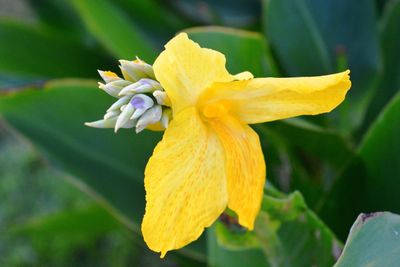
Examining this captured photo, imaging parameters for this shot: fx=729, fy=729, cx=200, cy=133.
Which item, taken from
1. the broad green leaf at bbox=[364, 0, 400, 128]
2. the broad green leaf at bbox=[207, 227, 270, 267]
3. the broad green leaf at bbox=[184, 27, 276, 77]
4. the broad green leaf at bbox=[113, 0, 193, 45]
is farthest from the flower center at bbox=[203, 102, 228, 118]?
the broad green leaf at bbox=[113, 0, 193, 45]

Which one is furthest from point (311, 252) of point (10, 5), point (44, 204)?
point (10, 5)

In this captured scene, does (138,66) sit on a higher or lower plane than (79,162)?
higher

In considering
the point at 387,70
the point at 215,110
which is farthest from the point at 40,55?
the point at 215,110

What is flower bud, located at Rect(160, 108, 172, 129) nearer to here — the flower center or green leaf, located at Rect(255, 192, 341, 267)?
the flower center

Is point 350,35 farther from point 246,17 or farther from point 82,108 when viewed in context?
point 246,17

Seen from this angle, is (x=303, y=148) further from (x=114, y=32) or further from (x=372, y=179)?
(x=114, y=32)
